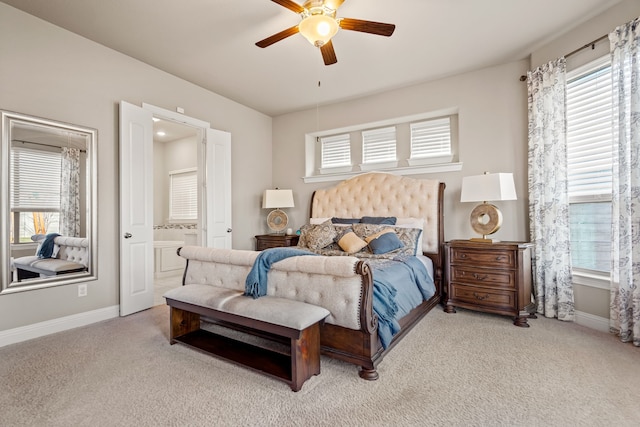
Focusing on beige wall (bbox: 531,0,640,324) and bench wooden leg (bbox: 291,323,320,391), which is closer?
bench wooden leg (bbox: 291,323,320,391)

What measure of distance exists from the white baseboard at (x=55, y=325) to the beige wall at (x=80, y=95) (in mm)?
44

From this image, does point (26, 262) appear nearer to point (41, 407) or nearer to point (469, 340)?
point (41, 407)

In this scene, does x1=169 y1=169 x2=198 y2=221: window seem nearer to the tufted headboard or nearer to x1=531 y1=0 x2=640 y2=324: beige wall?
the tufted headboard

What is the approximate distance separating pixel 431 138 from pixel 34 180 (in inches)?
180

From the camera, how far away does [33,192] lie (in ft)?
9.64

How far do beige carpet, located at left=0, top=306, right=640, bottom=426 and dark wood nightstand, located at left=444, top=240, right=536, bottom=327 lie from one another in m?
0.43

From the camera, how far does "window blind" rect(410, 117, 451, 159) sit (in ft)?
14.1

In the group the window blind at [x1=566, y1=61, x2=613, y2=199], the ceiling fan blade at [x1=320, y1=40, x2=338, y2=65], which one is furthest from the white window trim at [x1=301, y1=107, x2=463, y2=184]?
the ceiling fan blade at [x1=320, y1=40, x2=338, y2=65]

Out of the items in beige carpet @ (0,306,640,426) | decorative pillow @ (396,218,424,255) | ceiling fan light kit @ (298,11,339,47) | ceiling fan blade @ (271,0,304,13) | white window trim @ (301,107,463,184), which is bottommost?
beige carpet @ (0,306,640,426)

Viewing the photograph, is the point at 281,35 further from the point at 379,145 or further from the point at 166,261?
A: the point at 166,261

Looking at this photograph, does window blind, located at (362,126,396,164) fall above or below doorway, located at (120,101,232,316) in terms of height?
above

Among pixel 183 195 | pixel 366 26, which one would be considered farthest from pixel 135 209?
pixel 183 195

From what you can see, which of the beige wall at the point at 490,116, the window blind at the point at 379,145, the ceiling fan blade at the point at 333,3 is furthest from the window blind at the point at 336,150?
the ceiling fan blade at the point at 333,3

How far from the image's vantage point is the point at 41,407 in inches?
70.8
